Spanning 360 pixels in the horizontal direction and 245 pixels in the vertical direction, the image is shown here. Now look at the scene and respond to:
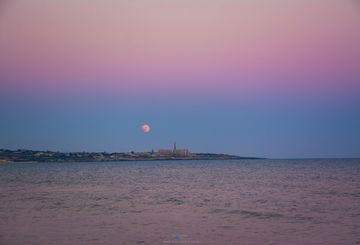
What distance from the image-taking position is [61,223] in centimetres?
2611

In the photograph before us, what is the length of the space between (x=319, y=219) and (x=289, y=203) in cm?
849

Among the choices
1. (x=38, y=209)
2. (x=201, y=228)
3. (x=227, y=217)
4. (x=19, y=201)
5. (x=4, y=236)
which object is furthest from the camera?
(x=19, y=201)

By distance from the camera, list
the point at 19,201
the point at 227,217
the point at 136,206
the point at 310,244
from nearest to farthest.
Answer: the point at 310,244, the point at 227,217, the point at 136,206, the point at 19,201

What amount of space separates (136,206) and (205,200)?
6.80 m

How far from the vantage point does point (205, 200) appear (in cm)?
3831

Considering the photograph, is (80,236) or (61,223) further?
(61,223)

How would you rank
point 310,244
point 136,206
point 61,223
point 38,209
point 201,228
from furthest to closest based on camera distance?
point 136,206
point 38,209
point 61,223
point 201,228
point 310,244

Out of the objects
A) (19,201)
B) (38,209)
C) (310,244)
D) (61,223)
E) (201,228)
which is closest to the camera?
(310,244)

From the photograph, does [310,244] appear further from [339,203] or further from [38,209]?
[38,209]

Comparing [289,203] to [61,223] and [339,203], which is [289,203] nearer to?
[339,203]

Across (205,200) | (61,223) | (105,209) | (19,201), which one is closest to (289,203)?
(205,200)

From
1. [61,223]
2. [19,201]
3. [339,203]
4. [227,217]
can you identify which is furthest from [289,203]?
[19,201]

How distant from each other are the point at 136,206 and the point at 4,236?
43.1 feet

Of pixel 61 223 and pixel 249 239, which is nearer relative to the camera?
pixel 249 239
